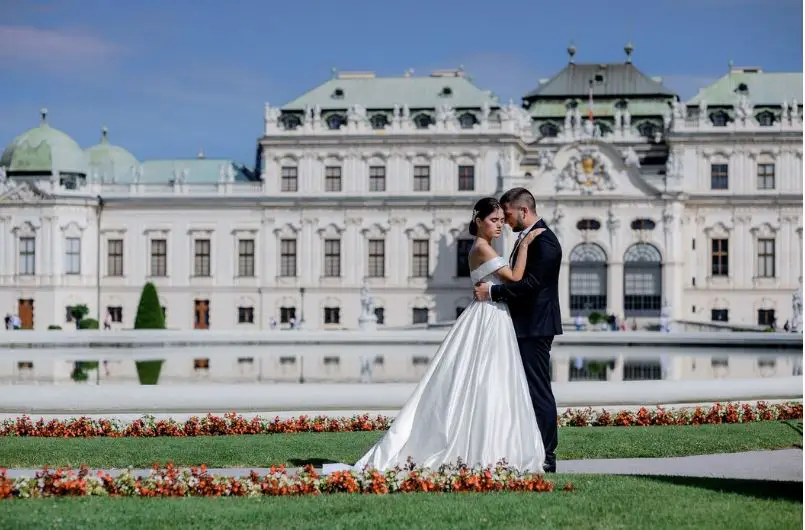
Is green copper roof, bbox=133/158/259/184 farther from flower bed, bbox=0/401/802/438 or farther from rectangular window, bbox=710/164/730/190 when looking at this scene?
flower bed, bbox=0/401/802/438

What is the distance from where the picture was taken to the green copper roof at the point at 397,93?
54.3 m

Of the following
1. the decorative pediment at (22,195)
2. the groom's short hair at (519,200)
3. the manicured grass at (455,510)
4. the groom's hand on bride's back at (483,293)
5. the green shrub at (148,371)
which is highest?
the decorative pediment at (22,195)

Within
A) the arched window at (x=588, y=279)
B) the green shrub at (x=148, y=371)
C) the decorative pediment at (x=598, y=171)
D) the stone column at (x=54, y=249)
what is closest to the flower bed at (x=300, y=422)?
the green shrub at (x=148, y=371)

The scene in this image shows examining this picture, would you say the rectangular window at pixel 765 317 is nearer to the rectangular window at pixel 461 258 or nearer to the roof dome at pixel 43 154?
the rectangular window at pixel 461 258

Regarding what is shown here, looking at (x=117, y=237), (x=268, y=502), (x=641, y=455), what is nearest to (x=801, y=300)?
(x=117, y=237)

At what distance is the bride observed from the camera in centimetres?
1002

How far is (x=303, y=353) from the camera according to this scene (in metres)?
32.4

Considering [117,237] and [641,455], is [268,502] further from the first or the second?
[117,237]

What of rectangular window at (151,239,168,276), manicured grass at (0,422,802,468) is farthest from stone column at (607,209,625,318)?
manicured grass at (0,422,802,468)

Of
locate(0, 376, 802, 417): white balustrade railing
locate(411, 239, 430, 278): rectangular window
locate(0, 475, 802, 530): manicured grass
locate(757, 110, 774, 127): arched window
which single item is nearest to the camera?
locate(0, 475, 802, 530): manicured grass

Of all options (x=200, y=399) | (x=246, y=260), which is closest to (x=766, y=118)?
(x=246, y=260)

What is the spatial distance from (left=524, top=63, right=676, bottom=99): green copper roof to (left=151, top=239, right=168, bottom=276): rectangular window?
1713cm

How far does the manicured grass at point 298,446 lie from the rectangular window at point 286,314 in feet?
133

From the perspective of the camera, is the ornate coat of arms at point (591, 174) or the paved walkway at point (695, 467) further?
the ornate coat of arms at point (591, 174)
